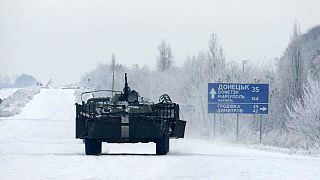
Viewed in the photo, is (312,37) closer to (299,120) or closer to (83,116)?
(299,120)

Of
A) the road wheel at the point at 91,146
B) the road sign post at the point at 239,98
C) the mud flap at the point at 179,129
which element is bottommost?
the road wheel at the point at 91,146

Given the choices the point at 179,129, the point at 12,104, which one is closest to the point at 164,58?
the point at 12,104

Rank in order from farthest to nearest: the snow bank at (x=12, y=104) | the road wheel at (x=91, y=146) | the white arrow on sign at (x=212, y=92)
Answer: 1. the snow bank at (x=12, y=104)
2. the white arrow on sign at (x=212, y=92)
3. the road wheel at (x=91, y=146)

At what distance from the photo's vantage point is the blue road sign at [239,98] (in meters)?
46.3

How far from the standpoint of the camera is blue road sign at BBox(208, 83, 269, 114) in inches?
1823

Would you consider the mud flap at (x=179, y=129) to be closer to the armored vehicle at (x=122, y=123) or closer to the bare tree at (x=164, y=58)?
the armored vehicle at (x=122, y=123)

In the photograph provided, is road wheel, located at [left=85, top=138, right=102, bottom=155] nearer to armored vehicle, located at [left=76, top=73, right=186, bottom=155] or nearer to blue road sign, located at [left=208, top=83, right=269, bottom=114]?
armored vehicle, located at [left=76, top=73, right=186, bottom=155]

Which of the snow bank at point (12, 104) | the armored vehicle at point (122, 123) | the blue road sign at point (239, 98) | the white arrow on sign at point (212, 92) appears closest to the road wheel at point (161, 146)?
the armored vehicle at point (122, 123)

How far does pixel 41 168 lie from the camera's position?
18312 millimetres

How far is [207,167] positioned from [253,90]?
28.2 metres

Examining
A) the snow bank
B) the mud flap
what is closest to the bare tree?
the snow bank

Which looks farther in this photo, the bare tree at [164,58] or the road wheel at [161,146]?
the bare tree at [164,58]

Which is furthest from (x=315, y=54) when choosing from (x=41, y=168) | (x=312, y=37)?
(x=41, y=168)

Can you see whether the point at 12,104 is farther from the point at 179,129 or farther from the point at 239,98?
the point at 179,129
